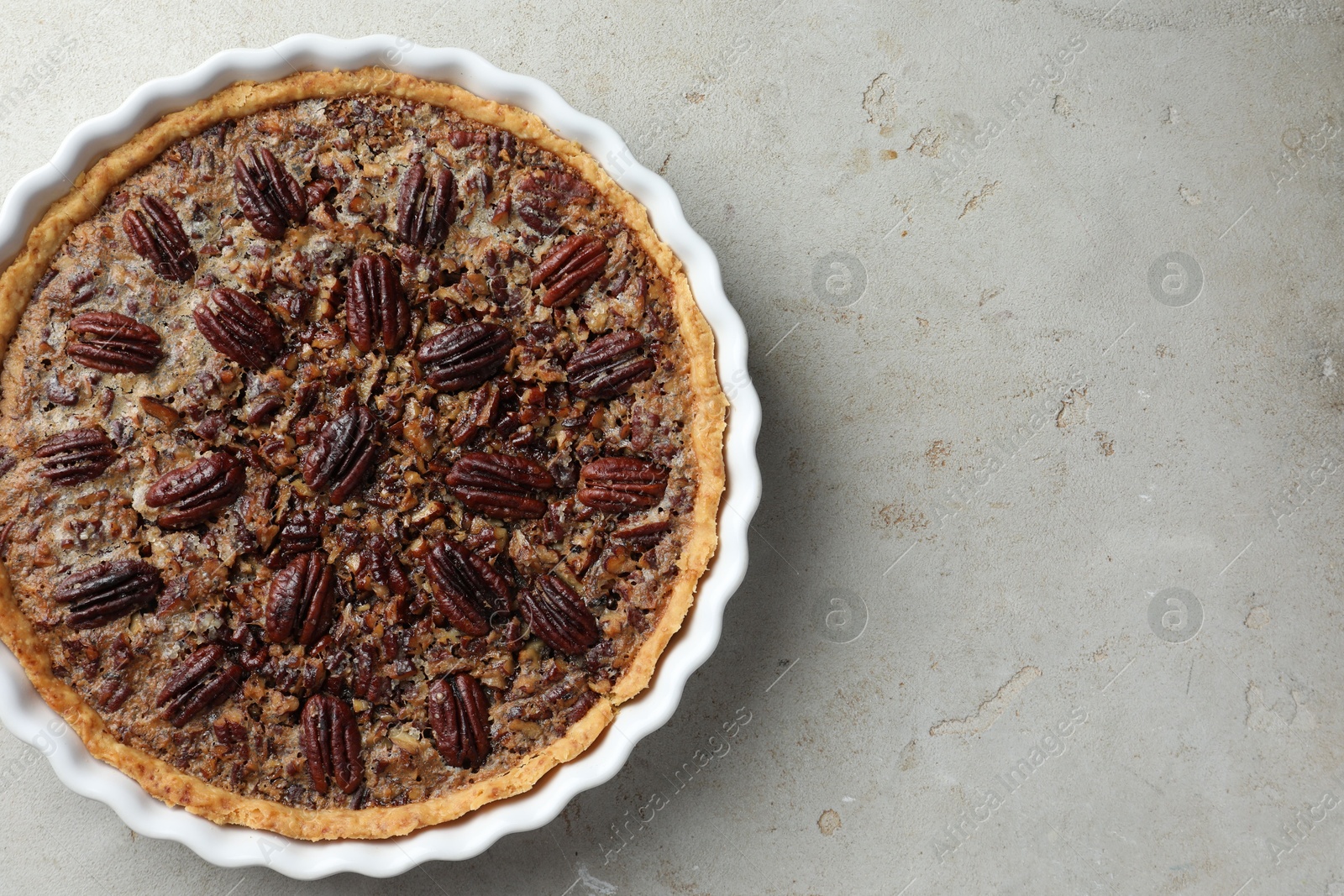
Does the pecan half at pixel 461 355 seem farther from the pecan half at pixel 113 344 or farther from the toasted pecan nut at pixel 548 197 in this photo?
the pecan half at pixel 113 344

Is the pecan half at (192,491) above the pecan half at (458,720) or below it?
above

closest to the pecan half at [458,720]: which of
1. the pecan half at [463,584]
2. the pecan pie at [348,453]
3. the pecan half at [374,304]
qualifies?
the pecan pie at [348,453]

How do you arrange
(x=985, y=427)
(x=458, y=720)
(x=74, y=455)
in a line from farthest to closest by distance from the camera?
(x=985, y=427) < (x=458, y=720) < (x=74, y=455)

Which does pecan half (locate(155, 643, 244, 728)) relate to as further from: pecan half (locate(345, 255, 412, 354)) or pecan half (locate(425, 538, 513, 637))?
pecan half (locate(345, 255, 412, 354))

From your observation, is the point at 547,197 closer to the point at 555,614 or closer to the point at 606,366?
the point at 606,366

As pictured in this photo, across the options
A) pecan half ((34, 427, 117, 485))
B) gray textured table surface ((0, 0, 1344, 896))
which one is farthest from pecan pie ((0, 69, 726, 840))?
gray textured table surface ((0, 0, 1344, 896))

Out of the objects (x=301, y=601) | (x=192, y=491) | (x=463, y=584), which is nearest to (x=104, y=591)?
(x=192, y=491)
